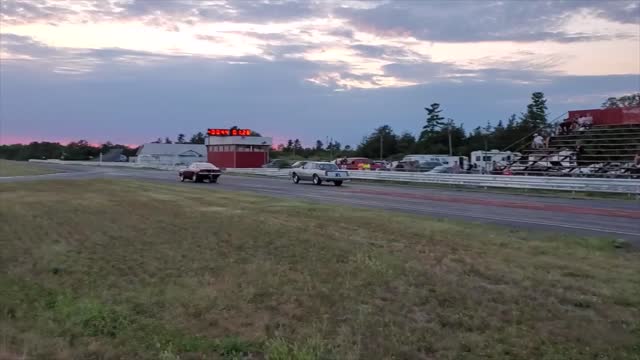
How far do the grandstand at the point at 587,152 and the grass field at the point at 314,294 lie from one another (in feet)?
98.5

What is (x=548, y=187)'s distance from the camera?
34.8 m

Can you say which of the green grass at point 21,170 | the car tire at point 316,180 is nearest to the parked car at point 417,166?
the car tire at point 316,180

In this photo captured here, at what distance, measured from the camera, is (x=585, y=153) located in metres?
46.6

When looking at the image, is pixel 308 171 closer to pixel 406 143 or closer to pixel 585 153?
pixel 585 153

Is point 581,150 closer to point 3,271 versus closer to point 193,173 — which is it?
point 193,173

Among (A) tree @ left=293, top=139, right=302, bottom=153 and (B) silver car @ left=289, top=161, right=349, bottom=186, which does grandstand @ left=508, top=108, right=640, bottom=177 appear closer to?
(B) silver car @ left=289, top=161, right=349, bottom=186

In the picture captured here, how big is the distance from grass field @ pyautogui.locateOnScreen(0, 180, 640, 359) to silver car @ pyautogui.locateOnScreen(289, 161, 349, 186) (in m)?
26.3

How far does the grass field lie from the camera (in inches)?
248

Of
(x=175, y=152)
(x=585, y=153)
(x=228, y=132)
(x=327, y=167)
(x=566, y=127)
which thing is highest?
(x=228, y=132)

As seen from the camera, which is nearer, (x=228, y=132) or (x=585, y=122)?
(x=585, y=122)

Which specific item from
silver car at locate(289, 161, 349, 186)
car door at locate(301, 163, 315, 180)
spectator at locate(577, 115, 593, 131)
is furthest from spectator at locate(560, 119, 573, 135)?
car door at locate(301, 163, 315, 180)

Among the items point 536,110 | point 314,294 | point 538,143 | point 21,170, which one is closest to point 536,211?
point 314,294

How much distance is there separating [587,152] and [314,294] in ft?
141

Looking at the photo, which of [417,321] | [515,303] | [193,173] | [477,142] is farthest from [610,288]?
[477,142]
